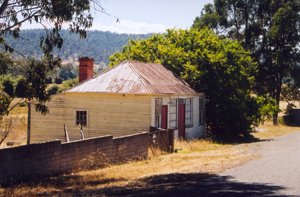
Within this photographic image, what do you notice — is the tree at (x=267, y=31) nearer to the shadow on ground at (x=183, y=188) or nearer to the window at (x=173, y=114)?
the window at (x=173, y=114)

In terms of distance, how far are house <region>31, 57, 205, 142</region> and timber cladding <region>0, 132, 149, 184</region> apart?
5362mm

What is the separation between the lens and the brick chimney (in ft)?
101

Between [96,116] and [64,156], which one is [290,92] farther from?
[64,156]

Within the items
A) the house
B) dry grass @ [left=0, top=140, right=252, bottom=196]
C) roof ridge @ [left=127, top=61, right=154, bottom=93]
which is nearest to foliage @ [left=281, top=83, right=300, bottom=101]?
the house

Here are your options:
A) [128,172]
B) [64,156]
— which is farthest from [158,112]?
[64,156]

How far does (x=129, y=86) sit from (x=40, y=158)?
37.8 feet

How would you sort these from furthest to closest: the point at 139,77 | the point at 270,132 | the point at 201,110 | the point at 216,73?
the point at 270,132 → the point at 216,73 → the point at 201,110 → the point at 139,77

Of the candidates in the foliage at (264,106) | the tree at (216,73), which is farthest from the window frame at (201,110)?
the foliage at (264,106)

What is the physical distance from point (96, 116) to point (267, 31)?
27.8 meters

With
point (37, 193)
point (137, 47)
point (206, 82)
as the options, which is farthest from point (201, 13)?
point (37, 193)

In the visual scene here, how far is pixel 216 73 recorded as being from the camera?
32062mm

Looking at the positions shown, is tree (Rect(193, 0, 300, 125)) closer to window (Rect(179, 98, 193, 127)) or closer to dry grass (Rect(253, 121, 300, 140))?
dry grass (Rect(253, 121, 300, 140))

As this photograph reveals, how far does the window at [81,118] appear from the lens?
27281mm

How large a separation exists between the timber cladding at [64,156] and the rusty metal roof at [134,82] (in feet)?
20.2
